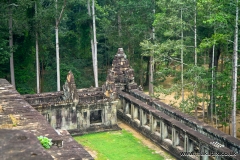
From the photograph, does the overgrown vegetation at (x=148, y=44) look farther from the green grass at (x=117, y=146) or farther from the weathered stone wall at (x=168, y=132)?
the green grass at (x=117, y=146)

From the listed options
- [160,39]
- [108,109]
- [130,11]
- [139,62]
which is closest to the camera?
[108,109]

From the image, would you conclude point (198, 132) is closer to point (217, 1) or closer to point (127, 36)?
point (217, 1)

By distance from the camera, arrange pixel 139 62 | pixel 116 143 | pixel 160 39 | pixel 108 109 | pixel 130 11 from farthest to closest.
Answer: pixel 139 62, pixel 130 11, pixel 160 39, pixel 108 109, pixel 116 143

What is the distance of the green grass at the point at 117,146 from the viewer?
16694 mm

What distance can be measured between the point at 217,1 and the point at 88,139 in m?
9.76

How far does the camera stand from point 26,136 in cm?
845

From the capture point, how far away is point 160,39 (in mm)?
34250

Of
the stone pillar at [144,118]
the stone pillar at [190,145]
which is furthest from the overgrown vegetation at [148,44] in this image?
the stone pillar at [190,145]

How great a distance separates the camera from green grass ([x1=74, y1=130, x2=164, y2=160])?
16694 millimetres

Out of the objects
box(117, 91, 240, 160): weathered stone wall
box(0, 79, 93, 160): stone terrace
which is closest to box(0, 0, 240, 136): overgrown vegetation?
box(117, 91, 240, 160): weathered stone wall

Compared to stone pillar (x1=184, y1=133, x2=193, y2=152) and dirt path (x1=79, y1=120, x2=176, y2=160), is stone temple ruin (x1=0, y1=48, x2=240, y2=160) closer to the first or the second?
stone pillar (x1=184, y1=133, x2=193, y2=152)

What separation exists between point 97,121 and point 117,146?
11.9 ft

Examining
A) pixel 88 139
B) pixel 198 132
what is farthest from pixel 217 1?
pixel 88 139

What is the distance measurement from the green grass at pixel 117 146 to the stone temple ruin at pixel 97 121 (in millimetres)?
655
